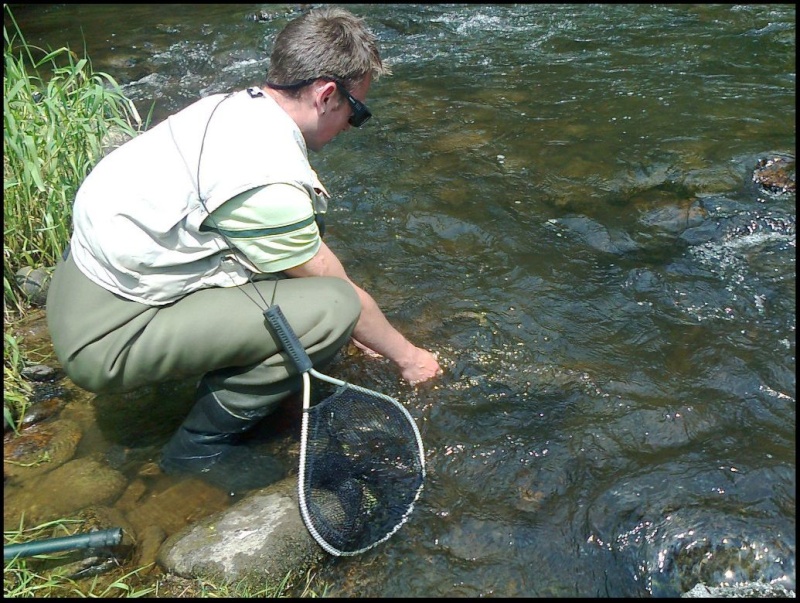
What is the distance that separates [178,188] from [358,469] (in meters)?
1.26

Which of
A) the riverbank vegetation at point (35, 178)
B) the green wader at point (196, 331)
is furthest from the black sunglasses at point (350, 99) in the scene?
the riverbank vegetation at point (35, 178)

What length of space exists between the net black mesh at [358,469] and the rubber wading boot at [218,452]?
12.3 inches

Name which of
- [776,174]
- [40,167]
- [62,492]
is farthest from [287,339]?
[776,174]

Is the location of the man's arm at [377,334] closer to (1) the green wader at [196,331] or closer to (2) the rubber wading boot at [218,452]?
(1) the green wader at [196,331]

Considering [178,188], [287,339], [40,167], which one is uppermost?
[178,188]

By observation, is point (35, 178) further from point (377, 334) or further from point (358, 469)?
point (358, 469)

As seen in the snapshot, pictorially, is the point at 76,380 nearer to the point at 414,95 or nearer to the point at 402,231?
the point at 402,231

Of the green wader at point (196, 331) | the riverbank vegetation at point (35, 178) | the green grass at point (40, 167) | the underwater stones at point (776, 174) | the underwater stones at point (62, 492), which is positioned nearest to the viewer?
the green wader at point (196, 331)

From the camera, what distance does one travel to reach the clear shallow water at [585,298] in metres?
2.69

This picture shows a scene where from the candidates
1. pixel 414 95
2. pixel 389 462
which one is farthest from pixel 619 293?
pixel 414 95

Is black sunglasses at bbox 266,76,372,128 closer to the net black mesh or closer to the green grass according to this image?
the net black mesh

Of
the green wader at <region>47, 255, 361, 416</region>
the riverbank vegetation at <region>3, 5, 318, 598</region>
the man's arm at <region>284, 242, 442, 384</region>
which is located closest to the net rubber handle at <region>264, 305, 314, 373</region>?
the green wader at <region>47, 255, 361, 416</region>

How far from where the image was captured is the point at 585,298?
4.00 meters

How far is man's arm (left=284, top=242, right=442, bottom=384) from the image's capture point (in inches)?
116
